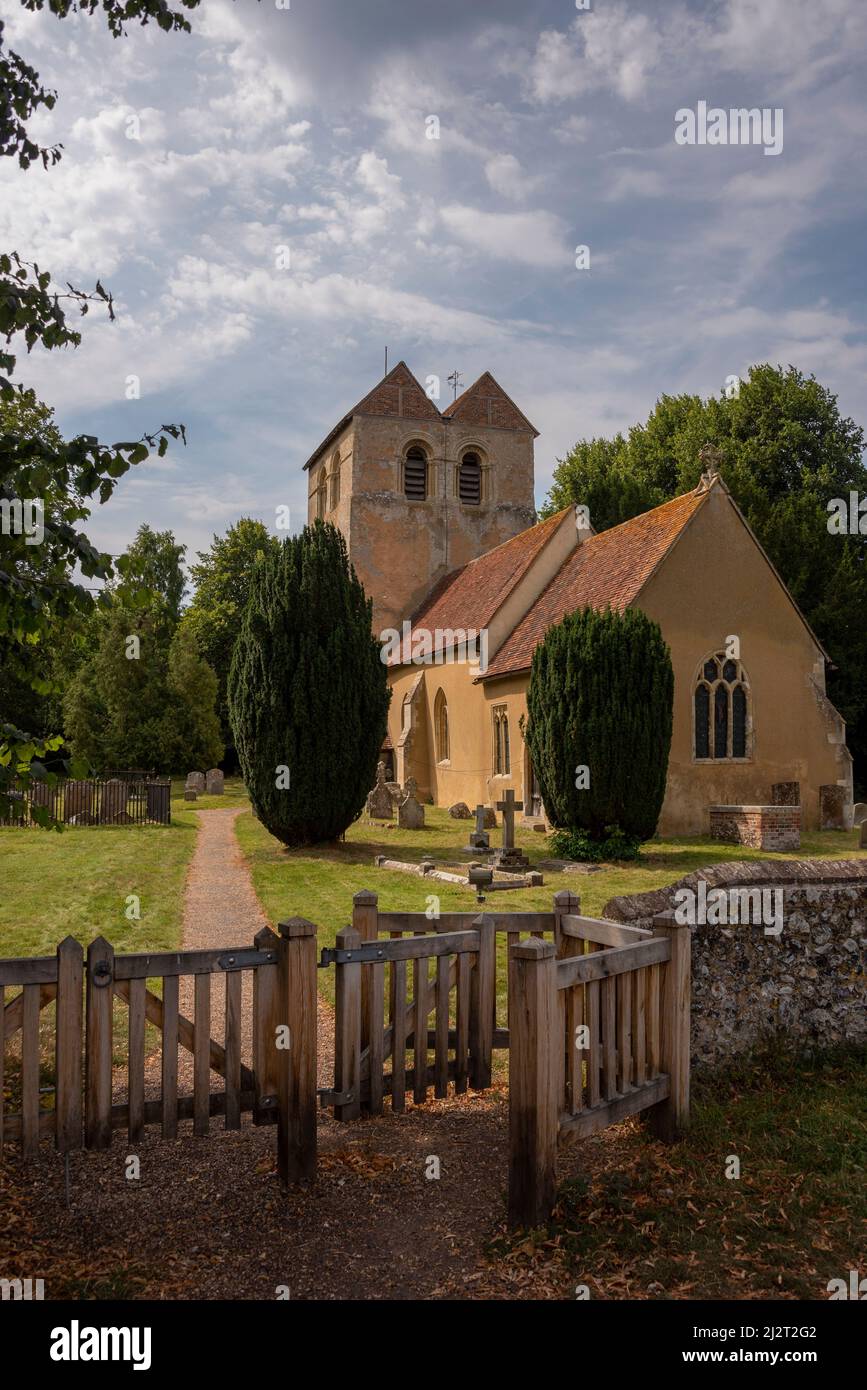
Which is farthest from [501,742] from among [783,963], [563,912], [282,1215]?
[282,1215]

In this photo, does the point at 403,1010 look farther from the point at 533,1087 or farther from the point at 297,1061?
the point at 533,1087

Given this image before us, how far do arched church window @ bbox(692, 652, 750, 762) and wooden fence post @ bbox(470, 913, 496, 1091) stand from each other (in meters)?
15.4

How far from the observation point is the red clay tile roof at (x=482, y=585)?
26.1 meters

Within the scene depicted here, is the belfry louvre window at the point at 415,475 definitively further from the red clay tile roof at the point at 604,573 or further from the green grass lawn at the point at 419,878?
the green grass lawn at the point at 419,878

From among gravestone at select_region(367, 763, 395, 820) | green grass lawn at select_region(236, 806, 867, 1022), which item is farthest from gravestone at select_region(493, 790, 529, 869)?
gravestone at select_region(367, 763, 395, 820)

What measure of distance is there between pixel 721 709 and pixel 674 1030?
1642cm

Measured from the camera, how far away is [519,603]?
25.5 meters

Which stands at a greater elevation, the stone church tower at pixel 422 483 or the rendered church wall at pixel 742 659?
the stone church tower at pixel 422 483

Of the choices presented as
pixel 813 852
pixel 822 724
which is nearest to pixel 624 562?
pixel 822 724

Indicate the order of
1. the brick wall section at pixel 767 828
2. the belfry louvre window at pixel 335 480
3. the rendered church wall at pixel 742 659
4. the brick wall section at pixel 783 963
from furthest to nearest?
the belfry louvre window at pixel 335 480
the rendered church wall at pixel 742 659
the brick wall section at pixel 767 828
the brick wall section at pixel 783 963

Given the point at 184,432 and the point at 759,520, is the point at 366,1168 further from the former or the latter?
the point at 759,520

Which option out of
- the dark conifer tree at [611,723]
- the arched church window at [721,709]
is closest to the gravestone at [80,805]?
the dark conifer tree at [611,723]

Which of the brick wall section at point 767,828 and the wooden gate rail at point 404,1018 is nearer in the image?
the wooden gate rail at point 404,1018

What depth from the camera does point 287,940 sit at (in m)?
4.82
